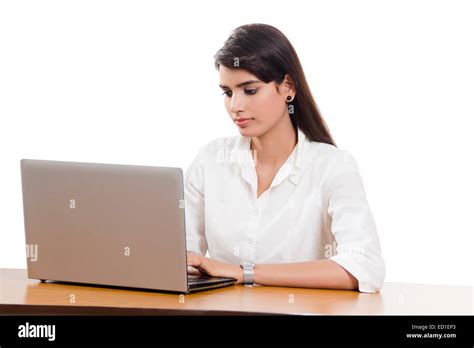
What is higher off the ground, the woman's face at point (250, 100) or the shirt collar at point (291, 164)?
the woman's face at point (250, 100)

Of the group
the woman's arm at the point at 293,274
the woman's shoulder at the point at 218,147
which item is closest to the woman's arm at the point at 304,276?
the woman's arm at the point at 293,274

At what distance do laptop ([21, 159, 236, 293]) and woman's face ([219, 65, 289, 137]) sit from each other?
579 mm

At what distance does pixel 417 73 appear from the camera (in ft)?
13.3

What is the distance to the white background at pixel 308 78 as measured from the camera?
4.03 meters

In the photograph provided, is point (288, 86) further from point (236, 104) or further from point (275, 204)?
point (275, 204)

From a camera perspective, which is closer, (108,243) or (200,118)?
(108,243)

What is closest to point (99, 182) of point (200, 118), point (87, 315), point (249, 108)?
point (87, 315)

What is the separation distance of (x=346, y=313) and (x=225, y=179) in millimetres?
1133

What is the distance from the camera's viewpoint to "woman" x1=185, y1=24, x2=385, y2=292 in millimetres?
2676

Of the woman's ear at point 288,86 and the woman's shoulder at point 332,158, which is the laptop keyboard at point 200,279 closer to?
the woman's shoulder at point 332,158

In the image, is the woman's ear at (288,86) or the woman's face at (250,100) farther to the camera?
the woman's ear at (288,86)

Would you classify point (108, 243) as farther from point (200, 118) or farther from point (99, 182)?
point (200, 118)
